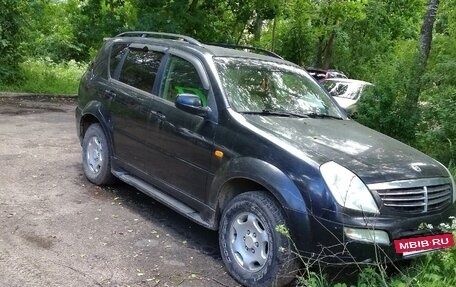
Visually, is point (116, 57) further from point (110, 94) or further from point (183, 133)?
point (183, 133)

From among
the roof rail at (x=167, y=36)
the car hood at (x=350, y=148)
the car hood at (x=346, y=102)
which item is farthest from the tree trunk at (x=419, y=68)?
the roof rail at (x=167, y=36)

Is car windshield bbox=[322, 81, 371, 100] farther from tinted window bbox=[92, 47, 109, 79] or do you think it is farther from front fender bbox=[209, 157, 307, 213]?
front fender bbox=[209, 157, 307, 213]

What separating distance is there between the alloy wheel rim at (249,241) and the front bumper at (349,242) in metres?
0.36

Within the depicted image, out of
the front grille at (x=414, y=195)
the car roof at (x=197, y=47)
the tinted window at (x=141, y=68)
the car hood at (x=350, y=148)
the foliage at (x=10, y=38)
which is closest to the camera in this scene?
the front grille at (x=414, y=195)

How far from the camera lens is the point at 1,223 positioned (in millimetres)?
4633

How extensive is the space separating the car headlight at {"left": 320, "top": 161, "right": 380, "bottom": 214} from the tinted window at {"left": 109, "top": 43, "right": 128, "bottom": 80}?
3.18m

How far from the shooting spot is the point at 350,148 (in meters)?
3.96

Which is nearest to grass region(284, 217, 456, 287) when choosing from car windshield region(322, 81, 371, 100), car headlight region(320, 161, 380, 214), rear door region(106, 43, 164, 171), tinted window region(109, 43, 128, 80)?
car headlight region(320, 161, 380, 214)

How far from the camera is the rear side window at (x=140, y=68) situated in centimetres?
523

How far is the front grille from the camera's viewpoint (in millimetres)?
3520

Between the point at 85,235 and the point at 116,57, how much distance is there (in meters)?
2.34

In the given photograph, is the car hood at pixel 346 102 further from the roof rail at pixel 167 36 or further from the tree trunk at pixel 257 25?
the roof rail at pixel 167 36

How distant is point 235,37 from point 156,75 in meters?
13.0

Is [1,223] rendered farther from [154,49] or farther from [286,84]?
[286,84]
